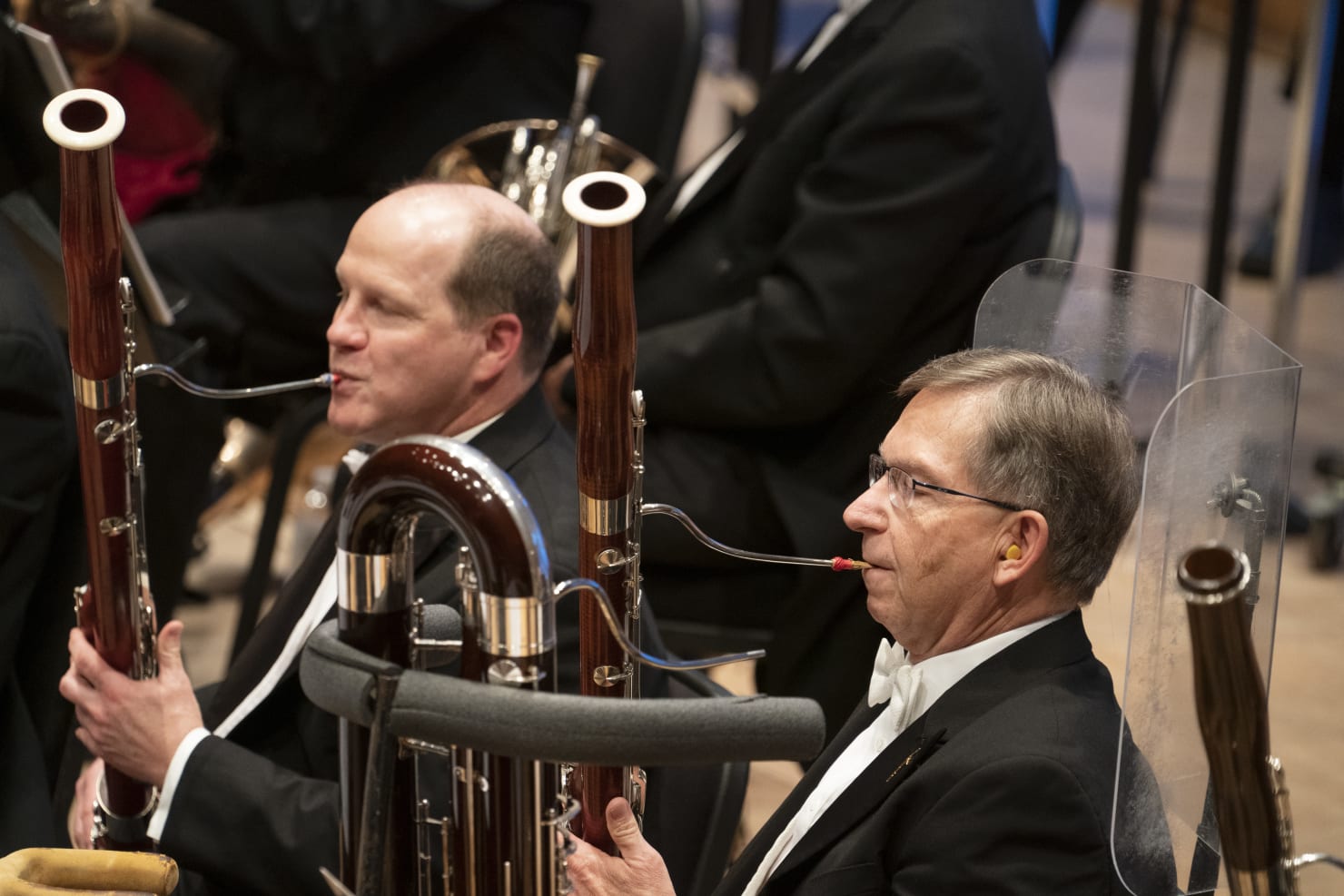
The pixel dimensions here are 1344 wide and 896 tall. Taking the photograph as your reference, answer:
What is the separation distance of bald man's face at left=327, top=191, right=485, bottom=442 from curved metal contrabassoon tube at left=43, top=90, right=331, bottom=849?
228 mm

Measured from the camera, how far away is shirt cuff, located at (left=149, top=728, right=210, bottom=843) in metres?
1.72

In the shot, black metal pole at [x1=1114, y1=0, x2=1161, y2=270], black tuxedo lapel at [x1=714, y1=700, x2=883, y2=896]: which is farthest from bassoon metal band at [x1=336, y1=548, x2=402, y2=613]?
black metal pole at [x1=1114, y1=0, x2=1161, y2=270]

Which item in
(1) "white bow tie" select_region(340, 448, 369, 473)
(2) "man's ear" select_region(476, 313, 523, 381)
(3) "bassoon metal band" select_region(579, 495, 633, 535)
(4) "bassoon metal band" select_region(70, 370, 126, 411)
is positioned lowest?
(3) "bassoon metal band" select_region(579, 495, 633, 535)

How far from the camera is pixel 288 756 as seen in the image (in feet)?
6.28

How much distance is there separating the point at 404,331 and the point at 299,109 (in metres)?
1.61

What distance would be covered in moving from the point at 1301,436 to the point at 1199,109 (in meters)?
4.38

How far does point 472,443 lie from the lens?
6.29ft

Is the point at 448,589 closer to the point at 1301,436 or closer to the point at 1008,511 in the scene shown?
the point at 1008,511

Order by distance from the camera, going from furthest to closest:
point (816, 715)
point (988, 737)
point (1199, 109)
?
1. point (1199, 109)
2. point (988, 737)
3. point (816, 715)

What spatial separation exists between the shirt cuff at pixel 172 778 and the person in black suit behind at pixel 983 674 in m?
0.59

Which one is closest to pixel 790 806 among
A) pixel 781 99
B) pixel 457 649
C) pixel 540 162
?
pixel 457 649

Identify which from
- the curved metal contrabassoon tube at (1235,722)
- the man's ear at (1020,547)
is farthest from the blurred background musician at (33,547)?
the curved metal contrabassoon tube at (1235,722)

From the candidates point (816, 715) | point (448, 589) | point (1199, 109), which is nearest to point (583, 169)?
point (448, 589)

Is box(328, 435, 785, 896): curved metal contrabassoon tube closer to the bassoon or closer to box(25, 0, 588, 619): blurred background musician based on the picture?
the bassoon
